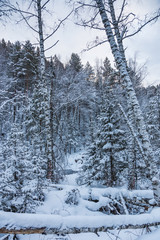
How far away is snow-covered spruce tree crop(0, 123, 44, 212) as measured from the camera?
304cm

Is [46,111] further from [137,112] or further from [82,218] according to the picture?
[82,218]

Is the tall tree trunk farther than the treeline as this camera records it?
Yes

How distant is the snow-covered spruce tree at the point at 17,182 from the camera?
3043 millimetres

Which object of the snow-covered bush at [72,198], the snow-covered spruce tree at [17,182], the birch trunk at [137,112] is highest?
the birch trunk at [137,112]

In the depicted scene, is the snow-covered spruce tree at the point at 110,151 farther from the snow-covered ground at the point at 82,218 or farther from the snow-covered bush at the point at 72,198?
the snow-covered bush at the point at 72,198

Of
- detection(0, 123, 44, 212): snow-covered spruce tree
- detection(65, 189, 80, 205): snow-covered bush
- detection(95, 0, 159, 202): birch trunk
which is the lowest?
detection(65, 189, 80, 205): snow-covered bush

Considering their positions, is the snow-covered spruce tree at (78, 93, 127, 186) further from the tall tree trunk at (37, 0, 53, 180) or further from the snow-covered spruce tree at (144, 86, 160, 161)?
the snow-covered spruce tree at (144, 86, 160, 161)

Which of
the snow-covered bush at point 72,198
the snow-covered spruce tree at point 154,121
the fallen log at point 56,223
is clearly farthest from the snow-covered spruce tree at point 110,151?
the snow-covered spruce tree at point 154,121

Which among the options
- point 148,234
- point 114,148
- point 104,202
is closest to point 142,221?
point 148,234

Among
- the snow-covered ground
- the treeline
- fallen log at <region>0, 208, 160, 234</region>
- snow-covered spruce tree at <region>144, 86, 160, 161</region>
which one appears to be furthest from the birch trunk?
snow-covered spruce tree at <region>144, 86, 160, 161</region>

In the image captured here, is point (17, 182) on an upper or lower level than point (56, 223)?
lower

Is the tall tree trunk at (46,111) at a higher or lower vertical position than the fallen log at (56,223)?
higher

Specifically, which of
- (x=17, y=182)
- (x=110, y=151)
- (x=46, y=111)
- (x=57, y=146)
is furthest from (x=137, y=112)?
(x=110, y=151)

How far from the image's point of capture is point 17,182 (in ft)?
11.7
